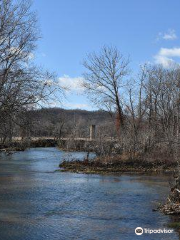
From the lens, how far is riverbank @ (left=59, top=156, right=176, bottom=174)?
25.3m

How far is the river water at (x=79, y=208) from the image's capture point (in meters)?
9.59

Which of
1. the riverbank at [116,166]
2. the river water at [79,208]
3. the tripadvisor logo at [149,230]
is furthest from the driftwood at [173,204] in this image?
the riverbank at [116,166]

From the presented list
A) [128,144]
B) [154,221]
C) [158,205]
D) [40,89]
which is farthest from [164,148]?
[154,221]

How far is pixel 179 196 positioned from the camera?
38.8 feet

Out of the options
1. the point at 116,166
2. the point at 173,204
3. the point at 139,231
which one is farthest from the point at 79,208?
the point at 116,166

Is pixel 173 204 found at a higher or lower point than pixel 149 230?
higher

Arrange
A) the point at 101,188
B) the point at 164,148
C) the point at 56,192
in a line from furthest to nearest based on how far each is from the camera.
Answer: the point at 164,148
the point at 101,188
the point at 56,192

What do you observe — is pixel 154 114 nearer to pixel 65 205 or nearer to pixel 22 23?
pixel 22 23

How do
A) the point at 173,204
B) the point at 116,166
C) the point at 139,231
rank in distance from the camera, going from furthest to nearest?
the point at 116,166 < the point at 173,204 < the point at 139,231

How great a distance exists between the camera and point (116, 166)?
26.2 m

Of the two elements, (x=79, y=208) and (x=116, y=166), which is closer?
(x=79, y=208)

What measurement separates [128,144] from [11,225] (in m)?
20.5

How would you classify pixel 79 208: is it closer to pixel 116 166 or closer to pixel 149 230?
pixel 149 230

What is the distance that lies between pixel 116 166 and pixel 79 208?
1373 centimetres
